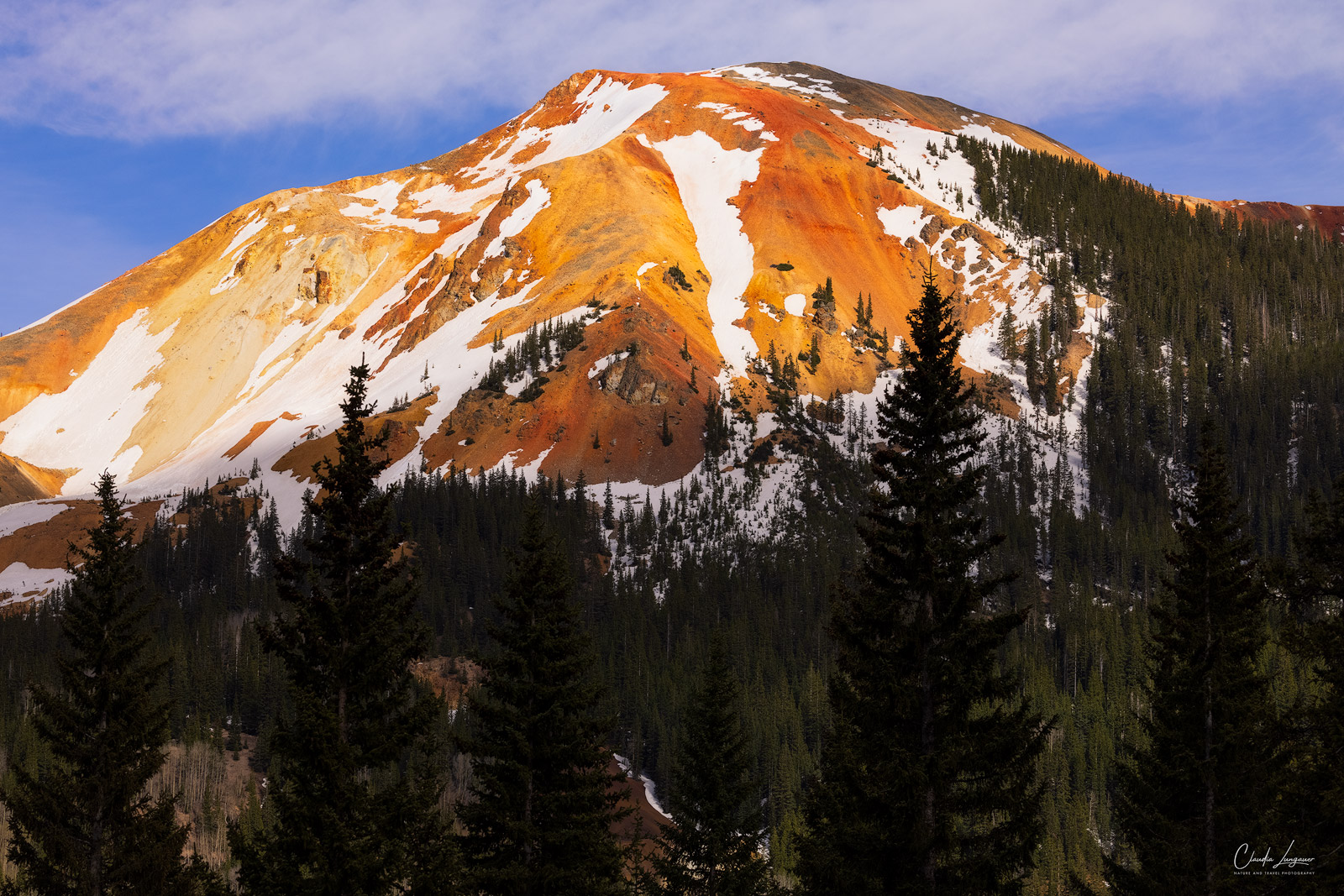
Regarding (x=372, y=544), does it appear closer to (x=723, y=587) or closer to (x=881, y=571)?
(x=881, y=571)

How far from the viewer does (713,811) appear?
103ft

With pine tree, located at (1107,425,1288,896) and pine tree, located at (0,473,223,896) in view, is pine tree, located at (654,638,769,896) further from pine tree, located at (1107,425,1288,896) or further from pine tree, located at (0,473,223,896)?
pine tree, located at (0,473,223,896)

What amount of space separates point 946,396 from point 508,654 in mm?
10524

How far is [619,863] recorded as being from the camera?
25.5 m

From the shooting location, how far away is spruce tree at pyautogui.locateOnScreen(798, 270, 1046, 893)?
62.8ft

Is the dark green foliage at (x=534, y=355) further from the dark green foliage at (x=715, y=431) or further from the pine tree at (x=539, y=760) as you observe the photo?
the pine tree at (x=539, y=760)

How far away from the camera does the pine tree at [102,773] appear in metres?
24.8

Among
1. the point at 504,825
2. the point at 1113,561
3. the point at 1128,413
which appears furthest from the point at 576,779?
the point at 1128,413

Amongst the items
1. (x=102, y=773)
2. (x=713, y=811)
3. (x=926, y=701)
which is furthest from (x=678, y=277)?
(x=926, y=701)

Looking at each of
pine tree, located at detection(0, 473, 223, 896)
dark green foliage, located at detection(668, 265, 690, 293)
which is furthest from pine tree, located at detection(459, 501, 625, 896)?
dark green foliage, located at detection(668, 265, 690, 293)

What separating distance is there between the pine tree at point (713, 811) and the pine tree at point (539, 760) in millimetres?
6477

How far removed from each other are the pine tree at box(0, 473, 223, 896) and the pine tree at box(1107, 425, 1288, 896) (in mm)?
20455

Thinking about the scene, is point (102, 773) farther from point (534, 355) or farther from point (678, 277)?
point (678, 277)

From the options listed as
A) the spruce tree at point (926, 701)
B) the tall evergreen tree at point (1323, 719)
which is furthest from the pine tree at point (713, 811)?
the tall evergreen tree at point (1323, 719)
